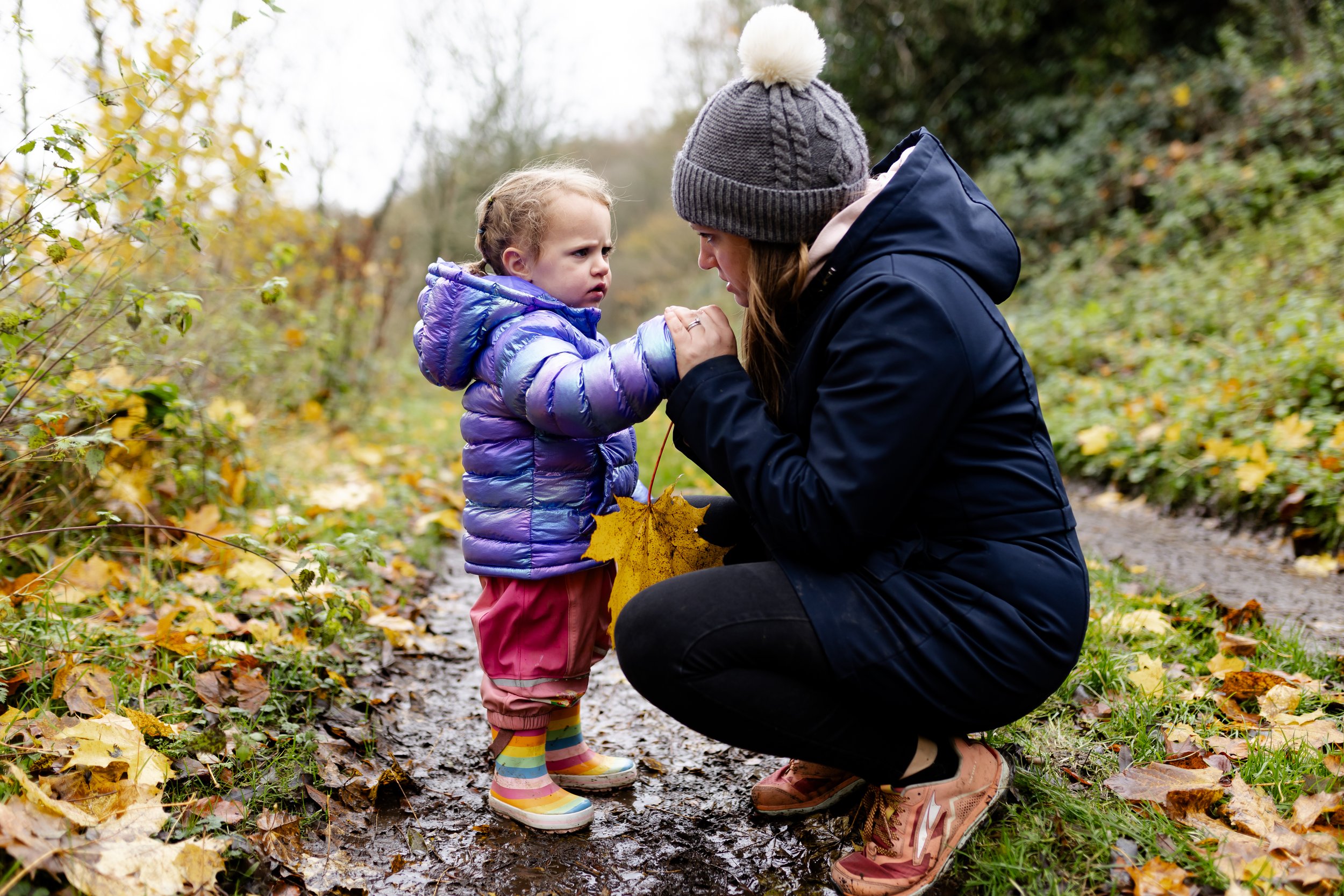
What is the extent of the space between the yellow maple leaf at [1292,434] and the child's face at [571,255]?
11.2 feet

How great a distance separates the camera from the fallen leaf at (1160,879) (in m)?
1.55

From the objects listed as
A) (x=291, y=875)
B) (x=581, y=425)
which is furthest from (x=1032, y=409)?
(x=291, y=875)

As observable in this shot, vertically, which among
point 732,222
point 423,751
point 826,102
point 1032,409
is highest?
point 826,102

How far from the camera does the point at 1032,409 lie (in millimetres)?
1806

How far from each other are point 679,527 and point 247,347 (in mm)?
3532

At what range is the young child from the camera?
2.13 meters

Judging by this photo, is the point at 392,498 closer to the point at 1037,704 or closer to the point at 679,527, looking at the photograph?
the point at 679,527

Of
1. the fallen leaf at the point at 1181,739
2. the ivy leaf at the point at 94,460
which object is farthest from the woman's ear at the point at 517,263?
the fallen leaf at the point at 1181,739

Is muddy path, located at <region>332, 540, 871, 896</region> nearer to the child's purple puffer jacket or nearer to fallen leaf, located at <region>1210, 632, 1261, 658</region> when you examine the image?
the child's purple puffer jacket

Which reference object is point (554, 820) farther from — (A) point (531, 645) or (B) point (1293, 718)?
(B) point (1293, 718)

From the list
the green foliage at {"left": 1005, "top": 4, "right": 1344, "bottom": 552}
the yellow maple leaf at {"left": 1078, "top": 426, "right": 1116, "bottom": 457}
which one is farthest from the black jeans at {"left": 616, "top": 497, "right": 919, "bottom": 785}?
the yellow maple leaf at {"left": 1078, "top": 426, "right": 1116, "bottom": 457}

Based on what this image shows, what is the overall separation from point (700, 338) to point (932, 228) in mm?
513

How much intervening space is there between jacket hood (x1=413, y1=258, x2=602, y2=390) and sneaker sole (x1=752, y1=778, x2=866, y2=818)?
1.29 m

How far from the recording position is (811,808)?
2.18 m
